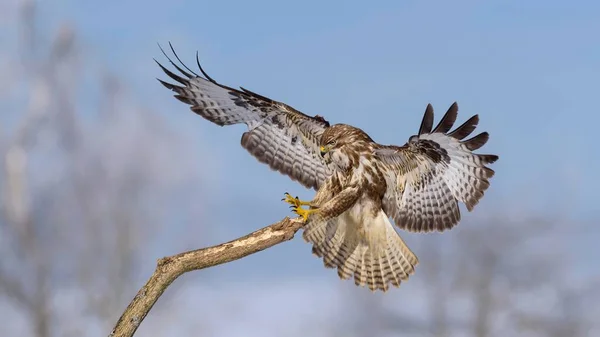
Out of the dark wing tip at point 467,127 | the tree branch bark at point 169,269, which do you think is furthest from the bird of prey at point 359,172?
the tree branch bark at point 169,269

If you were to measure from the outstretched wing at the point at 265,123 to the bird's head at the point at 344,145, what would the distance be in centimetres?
52

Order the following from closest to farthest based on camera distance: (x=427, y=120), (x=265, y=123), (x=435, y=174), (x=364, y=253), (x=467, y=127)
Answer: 1. (x=467, y=127)
2. (x=427, y=120)
3. (x=435, y=174)
4. (x=364, y=253)
5. (x=265, y=123)

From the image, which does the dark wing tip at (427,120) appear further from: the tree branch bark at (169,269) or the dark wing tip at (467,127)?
the tree branch bark at (169,269)

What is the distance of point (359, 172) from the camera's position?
8.13m

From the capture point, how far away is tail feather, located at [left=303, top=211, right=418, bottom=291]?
341 inches

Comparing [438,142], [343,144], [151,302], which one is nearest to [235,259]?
[151,302]

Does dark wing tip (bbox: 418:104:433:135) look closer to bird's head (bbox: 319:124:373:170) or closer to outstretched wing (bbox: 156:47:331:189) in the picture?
bird's head (bbox: 319:124:373:170)

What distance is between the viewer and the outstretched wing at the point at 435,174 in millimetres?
7898

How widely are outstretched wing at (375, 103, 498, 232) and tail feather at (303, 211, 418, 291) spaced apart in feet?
1.09

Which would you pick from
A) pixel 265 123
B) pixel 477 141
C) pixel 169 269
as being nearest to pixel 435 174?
pixel 477 141

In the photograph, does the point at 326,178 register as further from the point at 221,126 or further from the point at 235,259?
the point at 235,259

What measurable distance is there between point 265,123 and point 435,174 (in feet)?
6.13

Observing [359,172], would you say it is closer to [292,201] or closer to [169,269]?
[292,201]

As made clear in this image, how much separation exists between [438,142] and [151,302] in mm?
2886
